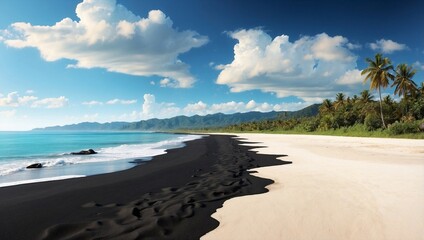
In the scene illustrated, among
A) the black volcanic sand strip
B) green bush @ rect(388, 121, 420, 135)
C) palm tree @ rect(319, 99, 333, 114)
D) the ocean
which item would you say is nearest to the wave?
the ocean

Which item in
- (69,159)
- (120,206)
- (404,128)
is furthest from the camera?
(404,128)

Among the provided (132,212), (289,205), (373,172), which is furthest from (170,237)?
(373,172)

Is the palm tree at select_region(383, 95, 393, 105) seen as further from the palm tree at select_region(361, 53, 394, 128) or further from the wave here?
the wave

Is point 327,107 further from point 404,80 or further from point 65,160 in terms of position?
point 65,160

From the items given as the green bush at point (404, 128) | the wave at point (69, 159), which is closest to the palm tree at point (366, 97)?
the green bush at point (404, 128)

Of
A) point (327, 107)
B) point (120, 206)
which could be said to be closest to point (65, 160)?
point (120, 206)

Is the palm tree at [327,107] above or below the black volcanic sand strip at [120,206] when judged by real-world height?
above

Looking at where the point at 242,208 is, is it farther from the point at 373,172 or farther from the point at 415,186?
the point at 373,172

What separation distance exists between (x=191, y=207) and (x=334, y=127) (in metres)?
64.7

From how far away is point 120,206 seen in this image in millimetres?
7879

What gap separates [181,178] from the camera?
12.6 metres

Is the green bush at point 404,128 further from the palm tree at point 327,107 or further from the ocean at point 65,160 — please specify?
the palm tree at point 327,107

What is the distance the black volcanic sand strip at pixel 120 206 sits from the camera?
5.86m

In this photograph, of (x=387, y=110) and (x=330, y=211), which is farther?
(x=387, y=110)
